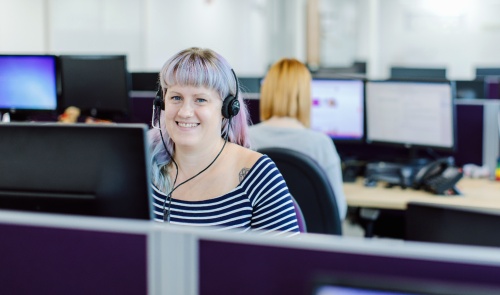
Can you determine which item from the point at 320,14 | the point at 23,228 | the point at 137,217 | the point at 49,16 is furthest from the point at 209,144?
the point at 320,14

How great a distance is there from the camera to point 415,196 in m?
3.12

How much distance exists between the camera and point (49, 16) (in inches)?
246

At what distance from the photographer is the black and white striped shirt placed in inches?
71.2

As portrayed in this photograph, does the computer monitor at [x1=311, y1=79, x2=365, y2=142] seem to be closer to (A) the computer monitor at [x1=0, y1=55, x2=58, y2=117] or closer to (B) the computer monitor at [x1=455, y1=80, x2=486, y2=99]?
(A) the computer monitor at [x1=0, y1=55, x2=58, y2=117]

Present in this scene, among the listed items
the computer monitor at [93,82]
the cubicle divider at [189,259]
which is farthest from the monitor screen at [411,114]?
the cubicle divider at [189,259]

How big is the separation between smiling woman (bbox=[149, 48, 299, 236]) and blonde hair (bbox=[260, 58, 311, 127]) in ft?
3.65

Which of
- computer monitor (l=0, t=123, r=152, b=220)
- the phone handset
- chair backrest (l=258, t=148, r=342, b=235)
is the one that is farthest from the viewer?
the phone handset

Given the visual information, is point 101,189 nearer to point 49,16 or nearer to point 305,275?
point 305,275

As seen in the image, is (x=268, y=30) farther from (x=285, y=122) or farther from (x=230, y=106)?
(x=230, y=106)

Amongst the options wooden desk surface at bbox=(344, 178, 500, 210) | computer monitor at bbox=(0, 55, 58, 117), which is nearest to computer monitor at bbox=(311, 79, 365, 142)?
wooden desk surface at bbox=(344, 178, 500, 210)

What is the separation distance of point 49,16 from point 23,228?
560cm

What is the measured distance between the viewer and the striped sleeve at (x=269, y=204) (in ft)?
5.96

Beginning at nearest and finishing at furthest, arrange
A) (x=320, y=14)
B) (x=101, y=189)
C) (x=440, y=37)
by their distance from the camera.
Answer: (x=101, y=189), (x=440, y=37), (x=320, y=14)

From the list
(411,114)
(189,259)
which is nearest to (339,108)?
(411,114)
